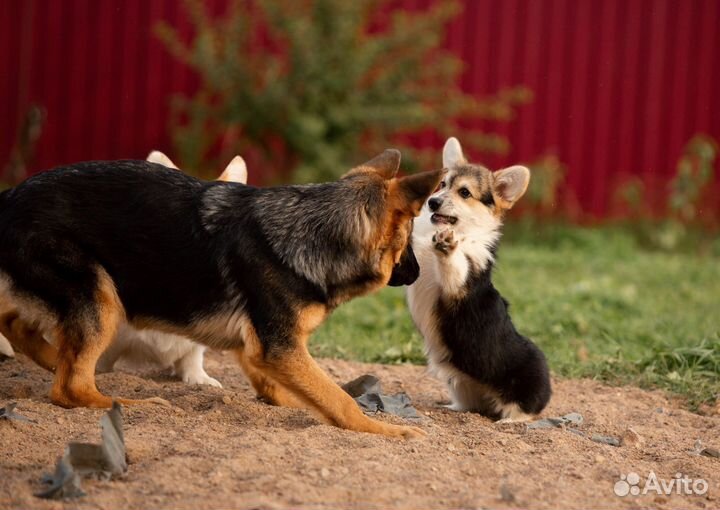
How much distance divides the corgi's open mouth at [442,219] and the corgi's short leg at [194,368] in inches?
62.9

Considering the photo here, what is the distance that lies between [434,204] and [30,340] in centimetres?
249

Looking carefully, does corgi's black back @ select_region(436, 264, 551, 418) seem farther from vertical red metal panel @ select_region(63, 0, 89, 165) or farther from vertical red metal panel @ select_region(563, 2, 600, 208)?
vertical red metal panel @ select_region(63, 0, 89, 165)

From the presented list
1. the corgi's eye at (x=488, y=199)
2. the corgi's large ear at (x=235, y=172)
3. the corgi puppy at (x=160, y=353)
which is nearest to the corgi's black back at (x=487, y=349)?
the corgi's eye at (x=488, y=199)

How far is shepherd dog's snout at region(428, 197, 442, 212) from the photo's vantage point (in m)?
6.04

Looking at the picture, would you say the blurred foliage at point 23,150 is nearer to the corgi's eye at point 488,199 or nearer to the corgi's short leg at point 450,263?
the corgi's eye at point 488,199

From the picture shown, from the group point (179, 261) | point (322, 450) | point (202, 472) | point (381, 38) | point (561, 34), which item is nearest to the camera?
point (202, 472)

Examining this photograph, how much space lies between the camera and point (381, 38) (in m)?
13.1

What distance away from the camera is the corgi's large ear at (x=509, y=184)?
625 centimetres

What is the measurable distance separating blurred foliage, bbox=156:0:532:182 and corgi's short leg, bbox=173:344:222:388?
22.1ft

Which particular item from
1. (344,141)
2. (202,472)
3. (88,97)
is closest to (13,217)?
(202,472)

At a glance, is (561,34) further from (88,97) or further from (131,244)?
(131,244)

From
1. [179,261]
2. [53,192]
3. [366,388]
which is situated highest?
[53,192]

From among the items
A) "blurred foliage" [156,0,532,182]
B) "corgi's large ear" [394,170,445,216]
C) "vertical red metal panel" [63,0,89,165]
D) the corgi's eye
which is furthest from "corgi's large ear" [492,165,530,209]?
"vertical red metal panel" [63,0,89,165]

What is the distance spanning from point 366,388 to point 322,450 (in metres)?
1.50
